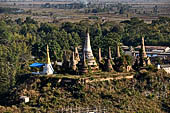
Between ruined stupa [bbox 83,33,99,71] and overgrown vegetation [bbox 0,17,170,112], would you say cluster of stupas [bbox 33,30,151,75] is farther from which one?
overgrown vegetation [bbox 0,17,170,112]

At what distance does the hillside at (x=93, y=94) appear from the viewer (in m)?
33.9

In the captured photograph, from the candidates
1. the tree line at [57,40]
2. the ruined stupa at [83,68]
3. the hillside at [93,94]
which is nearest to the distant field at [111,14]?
the tree line at [57,40]

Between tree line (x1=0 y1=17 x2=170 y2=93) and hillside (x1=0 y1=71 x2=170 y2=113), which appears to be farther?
tree line (x1=0 y1=17 x2=170 y2=93)

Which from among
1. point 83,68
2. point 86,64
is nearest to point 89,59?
point 86,64

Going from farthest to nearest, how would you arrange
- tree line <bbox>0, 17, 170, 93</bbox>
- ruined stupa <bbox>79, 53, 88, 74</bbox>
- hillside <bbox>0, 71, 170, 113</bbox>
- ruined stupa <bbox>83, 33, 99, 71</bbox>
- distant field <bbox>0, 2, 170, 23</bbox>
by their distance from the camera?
distant field <bbox>0, 2, 170, 23</bbox> → tree line <bbox>0, 17, 170, 93</bbox> → ruined stupa <bbox>83, 33, 99, 71</bbox> → ruined stupa <bbox>79, 53, 88, 74</bbox> → hillside <bbox>0, 71, 170, 113</bbox>

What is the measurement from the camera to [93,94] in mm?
35125

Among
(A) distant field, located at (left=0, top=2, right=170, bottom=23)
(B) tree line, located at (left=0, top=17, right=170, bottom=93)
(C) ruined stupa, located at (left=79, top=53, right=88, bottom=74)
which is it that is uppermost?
(C) ruined stupa, located at (left=79, top=53, right=88, bottom=74)

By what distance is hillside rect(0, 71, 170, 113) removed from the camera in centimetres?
3391

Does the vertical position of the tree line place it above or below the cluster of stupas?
below

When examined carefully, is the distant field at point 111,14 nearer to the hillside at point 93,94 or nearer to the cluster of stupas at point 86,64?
the cluster of stupas at point 86,64

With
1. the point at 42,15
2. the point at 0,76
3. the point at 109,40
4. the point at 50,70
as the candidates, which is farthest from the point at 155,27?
the point at 42,15

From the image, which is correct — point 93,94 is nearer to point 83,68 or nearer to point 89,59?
point 83,68

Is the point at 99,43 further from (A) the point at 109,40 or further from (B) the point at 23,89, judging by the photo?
(B) the point at 23,89

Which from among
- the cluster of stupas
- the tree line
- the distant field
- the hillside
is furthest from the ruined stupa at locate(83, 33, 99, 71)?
the distant field
